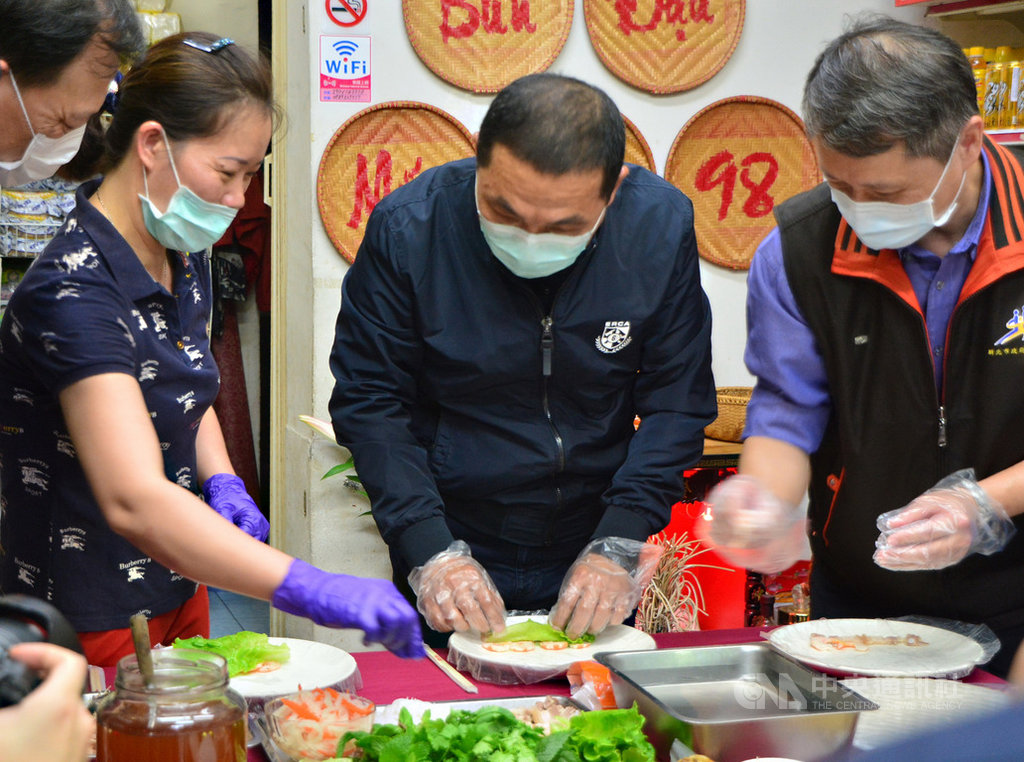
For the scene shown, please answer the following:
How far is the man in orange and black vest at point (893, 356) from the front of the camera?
1.74 m

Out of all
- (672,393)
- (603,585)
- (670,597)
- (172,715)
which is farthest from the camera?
(670,597)

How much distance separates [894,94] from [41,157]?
1.42 metres

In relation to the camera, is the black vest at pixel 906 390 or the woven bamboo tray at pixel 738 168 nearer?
the black vest at pixel 906 390

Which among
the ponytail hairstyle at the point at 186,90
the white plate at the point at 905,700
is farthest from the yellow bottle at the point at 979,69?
the ponytail hairstyle at the point at 186,90

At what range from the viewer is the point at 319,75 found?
377 centimetres

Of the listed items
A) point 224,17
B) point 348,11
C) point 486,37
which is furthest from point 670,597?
point 224,17

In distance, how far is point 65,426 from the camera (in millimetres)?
1786

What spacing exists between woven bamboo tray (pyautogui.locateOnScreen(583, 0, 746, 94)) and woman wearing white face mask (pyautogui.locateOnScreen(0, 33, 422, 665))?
2.30m

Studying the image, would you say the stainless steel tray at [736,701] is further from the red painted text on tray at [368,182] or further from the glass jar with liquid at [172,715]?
the red painted text on tray at [368,182]

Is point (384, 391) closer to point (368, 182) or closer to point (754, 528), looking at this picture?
point (754, 528)

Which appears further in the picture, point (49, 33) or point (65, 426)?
point (65, 426)

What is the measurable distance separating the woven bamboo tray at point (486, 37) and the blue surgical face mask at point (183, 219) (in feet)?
6.84

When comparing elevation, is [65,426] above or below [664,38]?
below

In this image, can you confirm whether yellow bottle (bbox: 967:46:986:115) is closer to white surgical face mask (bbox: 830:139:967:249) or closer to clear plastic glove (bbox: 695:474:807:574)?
white surgical face mask (bbox: 830:139:967:249)
